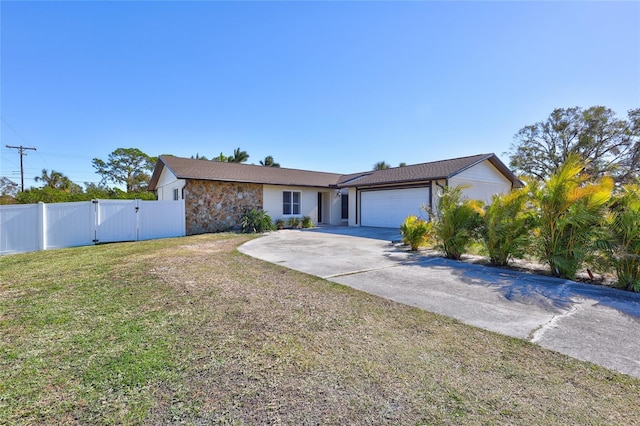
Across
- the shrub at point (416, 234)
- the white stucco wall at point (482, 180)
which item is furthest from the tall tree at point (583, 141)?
the shrub at point (416, 234)

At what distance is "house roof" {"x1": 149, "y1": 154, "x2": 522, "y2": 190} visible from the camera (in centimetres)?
1430

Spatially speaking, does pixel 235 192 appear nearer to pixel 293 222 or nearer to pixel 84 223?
pixel 293 222

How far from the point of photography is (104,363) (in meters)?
2.51

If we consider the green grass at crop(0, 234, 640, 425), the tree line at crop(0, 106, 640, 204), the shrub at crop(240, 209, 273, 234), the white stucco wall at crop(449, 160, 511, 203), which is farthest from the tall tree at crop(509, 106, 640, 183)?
the green grass at crop(0, 234, 640, 425)

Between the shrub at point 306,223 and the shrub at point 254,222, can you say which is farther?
the shrub at point 306,223

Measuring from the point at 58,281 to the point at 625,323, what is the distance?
913cm

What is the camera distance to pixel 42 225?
9.51m

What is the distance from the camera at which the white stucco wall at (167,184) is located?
47.5ft

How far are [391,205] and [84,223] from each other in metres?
14.4

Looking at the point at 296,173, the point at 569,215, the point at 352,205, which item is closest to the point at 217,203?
the point at 296,173

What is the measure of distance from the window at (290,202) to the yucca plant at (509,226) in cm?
1222

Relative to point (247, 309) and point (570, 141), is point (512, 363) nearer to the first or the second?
point (247, 309)

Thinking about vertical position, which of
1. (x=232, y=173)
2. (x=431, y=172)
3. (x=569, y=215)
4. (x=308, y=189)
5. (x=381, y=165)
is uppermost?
(x=381, y=165)

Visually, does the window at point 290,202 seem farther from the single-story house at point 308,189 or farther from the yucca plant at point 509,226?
the yucca plant at point 509,226
